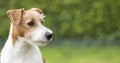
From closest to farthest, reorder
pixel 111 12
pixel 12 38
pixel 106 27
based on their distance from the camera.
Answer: pixel 12 38
pixel 111 12
pixel 106 27

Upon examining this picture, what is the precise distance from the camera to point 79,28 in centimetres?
1781

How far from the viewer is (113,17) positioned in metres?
16.3

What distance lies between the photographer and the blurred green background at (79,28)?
15867 mm

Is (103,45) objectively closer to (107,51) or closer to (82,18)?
(107,51)

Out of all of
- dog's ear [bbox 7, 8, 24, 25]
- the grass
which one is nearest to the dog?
dog's ear [bbox 7, 8, 24, 25]

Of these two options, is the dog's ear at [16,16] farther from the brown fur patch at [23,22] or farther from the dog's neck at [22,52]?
the dog's neck at [22,52]

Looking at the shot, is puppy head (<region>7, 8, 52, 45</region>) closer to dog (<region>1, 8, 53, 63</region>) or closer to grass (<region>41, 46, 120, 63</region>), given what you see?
dog (<region>1, 8, 53, 63</region>)

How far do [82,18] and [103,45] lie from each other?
6.66 feet

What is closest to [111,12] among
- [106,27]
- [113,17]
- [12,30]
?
[113,17]

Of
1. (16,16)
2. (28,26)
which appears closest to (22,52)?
(28,26)

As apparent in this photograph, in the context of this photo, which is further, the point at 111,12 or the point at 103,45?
the point at 103,45

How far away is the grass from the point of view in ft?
54.9

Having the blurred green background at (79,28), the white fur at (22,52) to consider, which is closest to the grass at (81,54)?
the blurred green background at (79,28)

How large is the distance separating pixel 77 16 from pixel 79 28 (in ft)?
2.98
